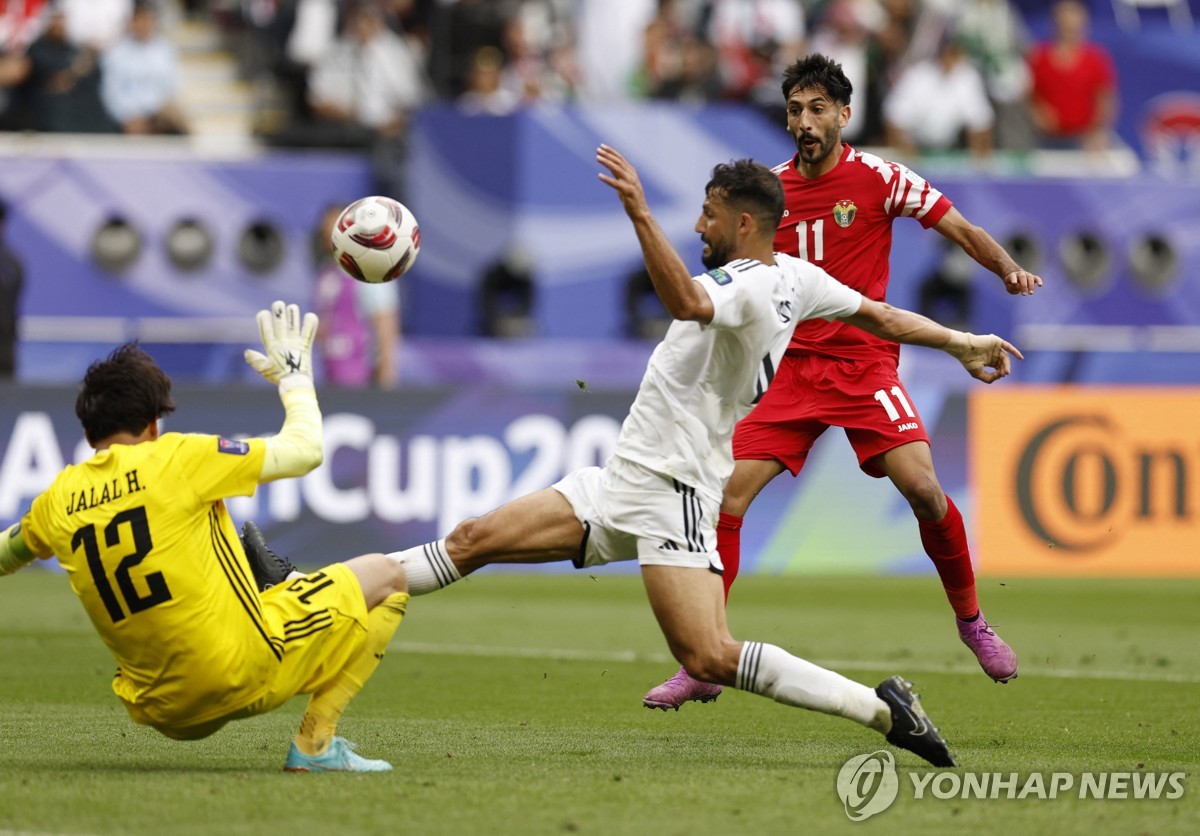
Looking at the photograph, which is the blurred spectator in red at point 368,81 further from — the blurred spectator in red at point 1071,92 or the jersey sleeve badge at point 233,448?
the jersey sleeve badge at point 233,448

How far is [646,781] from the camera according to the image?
6.62 metres

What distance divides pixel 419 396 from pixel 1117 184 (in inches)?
383

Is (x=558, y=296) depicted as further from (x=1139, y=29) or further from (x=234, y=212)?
(x=1139, y=29)

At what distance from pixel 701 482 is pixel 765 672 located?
2.38 ft

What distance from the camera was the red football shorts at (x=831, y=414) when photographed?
29.2ft

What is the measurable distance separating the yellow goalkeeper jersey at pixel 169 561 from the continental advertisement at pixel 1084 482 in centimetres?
1091

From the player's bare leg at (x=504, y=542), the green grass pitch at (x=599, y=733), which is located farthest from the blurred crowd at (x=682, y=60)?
the player's bare leg at (x=504, y=542)

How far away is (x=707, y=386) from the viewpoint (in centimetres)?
709

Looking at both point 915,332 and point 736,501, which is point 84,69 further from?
point 915,332

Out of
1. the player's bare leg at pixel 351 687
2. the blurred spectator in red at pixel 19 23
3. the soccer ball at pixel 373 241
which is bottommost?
the player's bare leg at pixel 351 687

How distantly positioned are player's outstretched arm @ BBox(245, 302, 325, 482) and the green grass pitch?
1.03 metres

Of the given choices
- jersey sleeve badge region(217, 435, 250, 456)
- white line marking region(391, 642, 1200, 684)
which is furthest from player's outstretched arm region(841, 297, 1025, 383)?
white line marking region(391, 642, 1200, 684)

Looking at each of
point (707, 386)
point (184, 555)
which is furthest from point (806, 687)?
point (184, 555)

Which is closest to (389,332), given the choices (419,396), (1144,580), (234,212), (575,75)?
(419,396)
